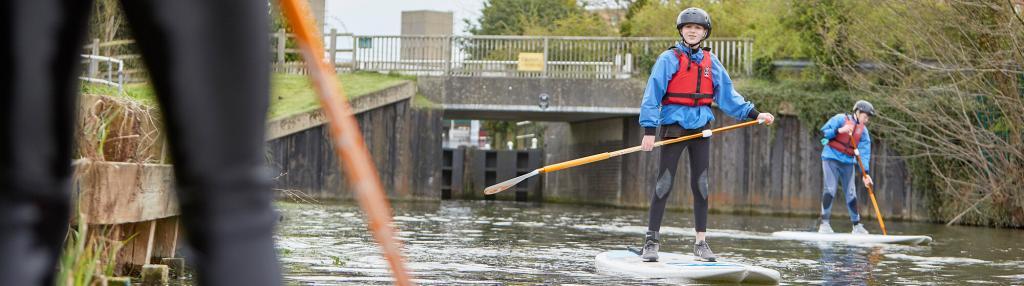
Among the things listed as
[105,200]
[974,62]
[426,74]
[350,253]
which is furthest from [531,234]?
[426,74]

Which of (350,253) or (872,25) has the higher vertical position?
(872,25)

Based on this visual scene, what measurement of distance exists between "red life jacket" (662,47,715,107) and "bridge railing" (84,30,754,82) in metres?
A: 18.1

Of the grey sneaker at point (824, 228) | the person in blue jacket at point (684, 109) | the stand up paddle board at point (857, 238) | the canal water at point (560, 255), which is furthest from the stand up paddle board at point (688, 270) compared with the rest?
the grey sneaker at point (824, 228)

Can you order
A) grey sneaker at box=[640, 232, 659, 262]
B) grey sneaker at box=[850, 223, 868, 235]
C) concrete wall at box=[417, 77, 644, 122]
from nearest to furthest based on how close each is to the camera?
grey sneaker at box=[640, 232, 659, 262] → grey sneaker at box=[850, 223, 868, 235] → concrete wall at box=[417, 77, 644, 122]

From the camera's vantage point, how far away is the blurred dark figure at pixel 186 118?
51.5 inches

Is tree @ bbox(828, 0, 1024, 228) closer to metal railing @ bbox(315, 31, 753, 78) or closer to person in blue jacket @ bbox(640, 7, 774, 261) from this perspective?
metal railing @ bbox(315, 31, 753, 78)

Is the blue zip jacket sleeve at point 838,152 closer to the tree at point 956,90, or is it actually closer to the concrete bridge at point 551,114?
the tree at point 956,90

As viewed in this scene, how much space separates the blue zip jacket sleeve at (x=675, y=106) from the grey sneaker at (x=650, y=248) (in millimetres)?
637

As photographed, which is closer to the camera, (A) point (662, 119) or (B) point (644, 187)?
(A) point (662, 119)

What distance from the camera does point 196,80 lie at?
4.29 ft

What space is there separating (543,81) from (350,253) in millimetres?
18308

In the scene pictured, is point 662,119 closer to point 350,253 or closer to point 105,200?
point 350,253

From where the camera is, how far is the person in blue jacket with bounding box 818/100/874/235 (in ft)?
48.8

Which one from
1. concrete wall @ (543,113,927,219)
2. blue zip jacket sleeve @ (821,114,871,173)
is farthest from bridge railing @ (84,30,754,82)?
blue zip jacket sleeve @ (821,114,871,173)
